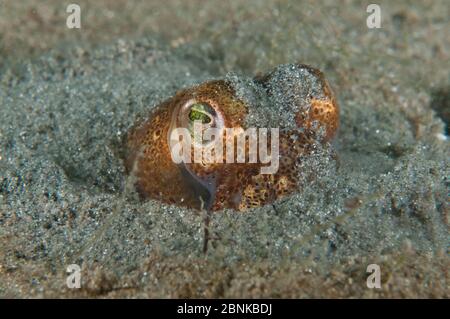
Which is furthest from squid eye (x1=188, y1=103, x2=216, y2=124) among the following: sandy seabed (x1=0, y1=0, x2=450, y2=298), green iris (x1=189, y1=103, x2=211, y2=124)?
sandy seabed (x1=0, y1=0, x2=450, y2=298)

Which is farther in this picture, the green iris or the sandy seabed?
the green iris

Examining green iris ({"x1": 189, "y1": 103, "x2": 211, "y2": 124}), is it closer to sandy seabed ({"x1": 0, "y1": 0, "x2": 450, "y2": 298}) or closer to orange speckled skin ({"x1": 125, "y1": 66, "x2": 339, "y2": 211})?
orange speckled skin ({"x1": 125, "y1": 66, "x2": 339, "y2": 211})

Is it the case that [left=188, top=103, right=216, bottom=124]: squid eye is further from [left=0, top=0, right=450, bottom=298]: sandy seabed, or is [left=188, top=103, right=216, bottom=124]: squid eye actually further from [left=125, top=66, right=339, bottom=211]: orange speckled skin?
[left=0, top=0, right=450, bottom=298]: sandy seabed

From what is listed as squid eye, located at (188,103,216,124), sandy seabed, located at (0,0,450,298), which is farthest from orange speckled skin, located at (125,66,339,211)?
sandy seabed, located at (0,0,450,298)

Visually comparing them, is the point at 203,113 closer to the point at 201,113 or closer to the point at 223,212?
the point at 201,113

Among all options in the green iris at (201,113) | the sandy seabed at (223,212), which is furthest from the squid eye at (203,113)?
the sandy seabed at (223,212)
